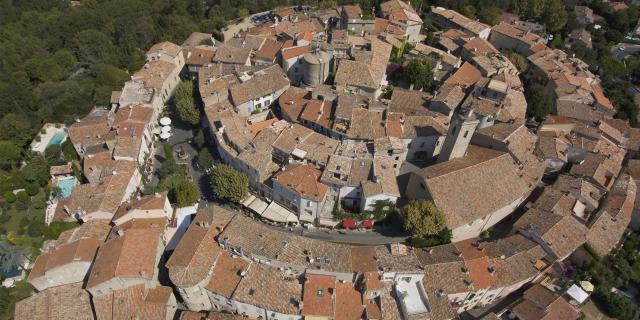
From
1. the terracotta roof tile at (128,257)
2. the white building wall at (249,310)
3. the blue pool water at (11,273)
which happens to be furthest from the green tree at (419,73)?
the blue pool water at (11,273)

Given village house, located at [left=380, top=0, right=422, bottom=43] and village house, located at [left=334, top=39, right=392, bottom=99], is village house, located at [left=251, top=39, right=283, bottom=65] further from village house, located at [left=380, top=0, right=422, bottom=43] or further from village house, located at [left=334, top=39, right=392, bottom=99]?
village house, located at [left=380, top=0, right=422, bottom=43]

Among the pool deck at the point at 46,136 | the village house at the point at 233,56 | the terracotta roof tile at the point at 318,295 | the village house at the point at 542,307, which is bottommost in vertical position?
the pool deck at the point at 46,136

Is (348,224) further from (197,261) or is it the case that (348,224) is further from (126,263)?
(126,263)

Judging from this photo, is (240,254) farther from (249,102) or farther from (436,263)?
(249,102)

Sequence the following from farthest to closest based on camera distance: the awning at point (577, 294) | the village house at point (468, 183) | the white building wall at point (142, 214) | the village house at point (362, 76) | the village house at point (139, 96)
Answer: the village house at point (139, 96), the village house at point (362, 76), the village house at point (468, 183), the white building wall at point (142, 214), the awning at point (577, 294)

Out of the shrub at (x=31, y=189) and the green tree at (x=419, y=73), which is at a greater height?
the green tree at (x=419, y=73)

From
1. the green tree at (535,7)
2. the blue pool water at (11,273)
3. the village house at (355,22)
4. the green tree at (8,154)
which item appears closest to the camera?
the blue pool water at (11,273)

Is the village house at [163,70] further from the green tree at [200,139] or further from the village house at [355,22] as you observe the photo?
the village house at [355,22]
